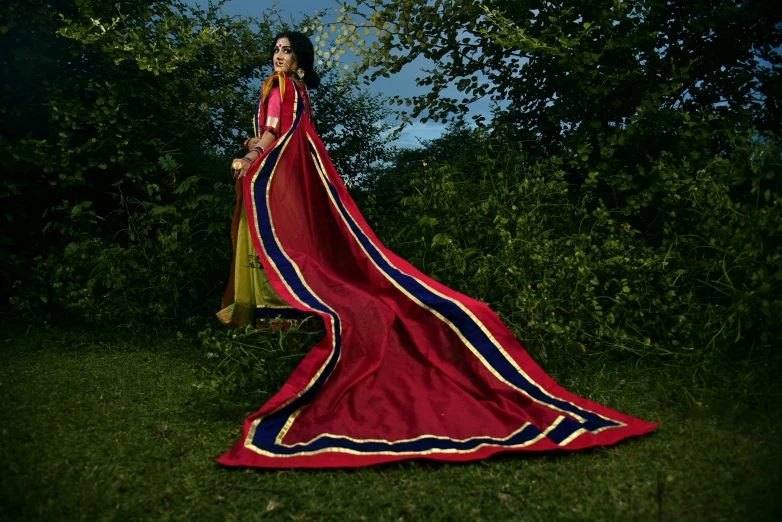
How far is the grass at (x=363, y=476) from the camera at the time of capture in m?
2.23

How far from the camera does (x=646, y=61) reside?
4945mm

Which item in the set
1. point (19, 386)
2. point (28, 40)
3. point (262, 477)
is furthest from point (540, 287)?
point (28, 40)

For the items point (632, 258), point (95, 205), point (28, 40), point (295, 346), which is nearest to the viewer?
point (295, 346)

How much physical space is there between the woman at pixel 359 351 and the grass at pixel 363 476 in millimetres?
125

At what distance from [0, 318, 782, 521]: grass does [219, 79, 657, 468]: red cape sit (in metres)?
0.12

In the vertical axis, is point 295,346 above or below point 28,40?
below

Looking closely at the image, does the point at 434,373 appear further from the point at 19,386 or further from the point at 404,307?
the point at 19,386

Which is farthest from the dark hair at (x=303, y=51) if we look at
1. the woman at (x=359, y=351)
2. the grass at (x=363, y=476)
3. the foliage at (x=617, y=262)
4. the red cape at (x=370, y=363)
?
the grass at (x=363, y=476)

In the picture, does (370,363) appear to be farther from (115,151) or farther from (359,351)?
(115,151)

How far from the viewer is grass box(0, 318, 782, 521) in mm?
2229

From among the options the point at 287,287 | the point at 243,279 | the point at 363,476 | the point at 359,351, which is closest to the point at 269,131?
the point at 243,279

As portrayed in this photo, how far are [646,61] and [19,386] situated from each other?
4266 mm

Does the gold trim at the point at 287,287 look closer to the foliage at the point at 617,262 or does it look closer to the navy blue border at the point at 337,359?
the navy blue border at the point at 337,359

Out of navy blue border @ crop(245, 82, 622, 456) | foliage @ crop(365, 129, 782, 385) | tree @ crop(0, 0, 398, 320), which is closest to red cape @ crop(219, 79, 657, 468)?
navy blue border @ crop(245, 82, 622, 456)
